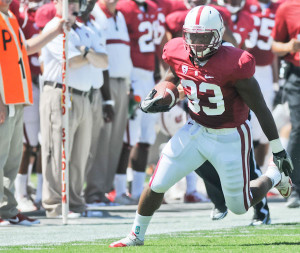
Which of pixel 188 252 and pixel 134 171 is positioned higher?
pixel 188 252

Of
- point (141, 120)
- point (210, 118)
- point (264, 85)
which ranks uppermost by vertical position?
point (210, 118)

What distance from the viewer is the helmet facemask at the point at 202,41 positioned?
21.0 ft

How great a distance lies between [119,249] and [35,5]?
457 cm

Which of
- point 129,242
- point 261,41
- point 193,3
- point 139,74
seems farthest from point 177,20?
point 129,242

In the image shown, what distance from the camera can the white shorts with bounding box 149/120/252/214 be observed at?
649 centimetres

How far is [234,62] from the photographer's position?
6332 millimetres

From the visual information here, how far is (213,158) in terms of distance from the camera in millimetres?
6547

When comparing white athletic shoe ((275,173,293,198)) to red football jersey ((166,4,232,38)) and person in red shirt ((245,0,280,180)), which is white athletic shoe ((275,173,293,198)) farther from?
person in red shirt ((245,0,280,180))

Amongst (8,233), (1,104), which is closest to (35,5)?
(1,104)

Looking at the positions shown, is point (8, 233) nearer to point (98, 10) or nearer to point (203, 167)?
point (203, 167)

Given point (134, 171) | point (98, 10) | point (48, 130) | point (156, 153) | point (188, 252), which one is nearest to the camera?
point (188, 252)

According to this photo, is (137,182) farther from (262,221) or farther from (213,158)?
(213,158)

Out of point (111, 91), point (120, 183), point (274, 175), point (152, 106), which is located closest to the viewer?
point (152, 106)

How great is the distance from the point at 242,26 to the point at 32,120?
9.00 feet
